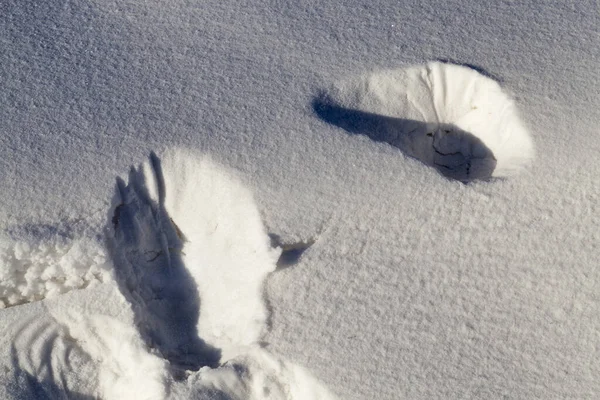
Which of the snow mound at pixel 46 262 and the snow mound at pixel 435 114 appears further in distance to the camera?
the snow mound at pixel 435 114

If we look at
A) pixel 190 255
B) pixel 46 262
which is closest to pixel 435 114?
pixel 190 255

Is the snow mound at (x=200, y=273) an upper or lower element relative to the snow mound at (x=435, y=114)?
lower

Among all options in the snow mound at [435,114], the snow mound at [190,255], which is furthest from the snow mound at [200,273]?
the snow mound at [435,114]

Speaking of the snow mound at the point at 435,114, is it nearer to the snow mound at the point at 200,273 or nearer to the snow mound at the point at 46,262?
the snow mound at the point at 200,273

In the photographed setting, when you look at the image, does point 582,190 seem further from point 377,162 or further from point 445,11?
point 445,11

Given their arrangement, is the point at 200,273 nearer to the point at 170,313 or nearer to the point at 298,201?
the point at 170,313

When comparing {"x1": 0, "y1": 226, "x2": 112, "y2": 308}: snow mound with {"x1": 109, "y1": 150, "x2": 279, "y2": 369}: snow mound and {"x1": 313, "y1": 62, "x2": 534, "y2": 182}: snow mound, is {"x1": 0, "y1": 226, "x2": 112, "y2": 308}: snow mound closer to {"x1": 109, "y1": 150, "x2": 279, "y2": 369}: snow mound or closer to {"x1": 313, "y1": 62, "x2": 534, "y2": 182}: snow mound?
{"x1": 109, "y1": 150, "x2": 279, "y2": 369}: snow mound

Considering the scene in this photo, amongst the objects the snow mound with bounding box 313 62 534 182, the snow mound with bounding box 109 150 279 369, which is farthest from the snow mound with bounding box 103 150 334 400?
the snow mound with bounding box 313 62 534 182
